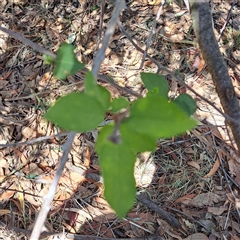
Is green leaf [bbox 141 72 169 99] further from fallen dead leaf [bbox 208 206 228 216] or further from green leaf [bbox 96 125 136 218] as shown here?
fallen dead leaf [bbox 208 206 228 216]

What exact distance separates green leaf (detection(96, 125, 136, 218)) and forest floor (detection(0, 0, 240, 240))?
3.59 ft

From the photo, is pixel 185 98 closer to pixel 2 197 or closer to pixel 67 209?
pixel 67 209

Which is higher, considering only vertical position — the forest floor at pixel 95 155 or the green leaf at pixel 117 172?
the green leaf at pixel 117 172

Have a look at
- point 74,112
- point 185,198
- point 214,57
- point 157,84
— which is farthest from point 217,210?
point 74,112

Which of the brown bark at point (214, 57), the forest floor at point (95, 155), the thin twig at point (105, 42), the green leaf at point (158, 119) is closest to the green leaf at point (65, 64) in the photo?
the thin twig at point (105, 42)

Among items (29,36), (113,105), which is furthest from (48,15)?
(113,105)

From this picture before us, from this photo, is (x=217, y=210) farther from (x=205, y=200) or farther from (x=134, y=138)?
(x=134, y=138)

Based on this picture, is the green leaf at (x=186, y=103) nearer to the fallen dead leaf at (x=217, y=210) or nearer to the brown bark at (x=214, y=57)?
the brown bark at (x=214, y=57)

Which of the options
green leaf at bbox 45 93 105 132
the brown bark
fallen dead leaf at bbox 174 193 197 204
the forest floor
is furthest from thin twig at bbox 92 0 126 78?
fallen dead leaf at bbox 174 193 197 204

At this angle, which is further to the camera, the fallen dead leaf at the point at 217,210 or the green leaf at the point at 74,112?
the fallen dead leaf at the point at 217,210

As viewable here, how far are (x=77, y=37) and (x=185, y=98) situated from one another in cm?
166

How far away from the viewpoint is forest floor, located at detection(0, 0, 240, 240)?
1866mm

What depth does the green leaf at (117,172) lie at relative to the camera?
53cm

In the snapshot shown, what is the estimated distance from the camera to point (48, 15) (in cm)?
253
